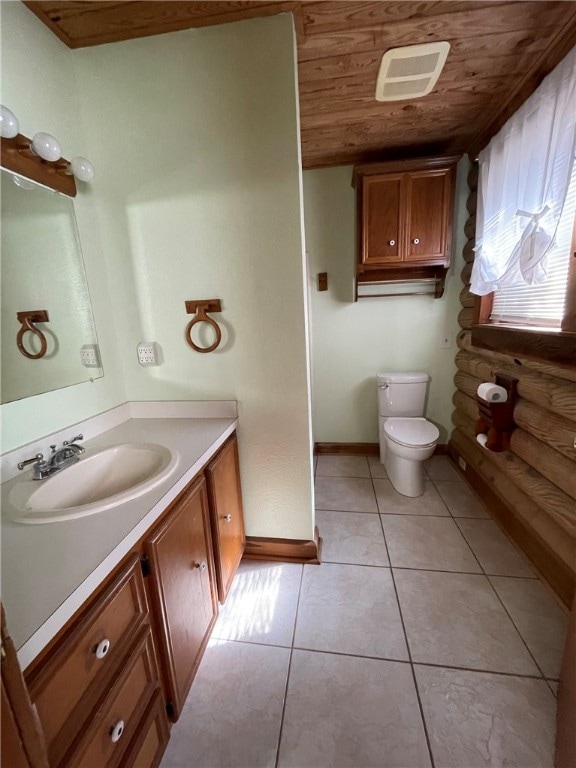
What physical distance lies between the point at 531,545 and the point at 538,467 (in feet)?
1.44

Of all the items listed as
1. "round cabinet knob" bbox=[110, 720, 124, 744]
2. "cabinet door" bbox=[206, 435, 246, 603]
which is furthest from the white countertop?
"round cabinet knob" bbox=[110, 720, 124, 744]

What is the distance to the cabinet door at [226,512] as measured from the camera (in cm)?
125

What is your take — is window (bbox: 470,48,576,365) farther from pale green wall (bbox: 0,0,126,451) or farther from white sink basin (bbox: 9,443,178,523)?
pale green wall (bbox: 0,0,126,451)

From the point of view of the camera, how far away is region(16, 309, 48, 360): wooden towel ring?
3.48 ft

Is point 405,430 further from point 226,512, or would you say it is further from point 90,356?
point 90,356

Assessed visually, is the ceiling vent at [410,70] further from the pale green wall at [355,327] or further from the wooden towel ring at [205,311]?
the wooden towel ring at [205,311]

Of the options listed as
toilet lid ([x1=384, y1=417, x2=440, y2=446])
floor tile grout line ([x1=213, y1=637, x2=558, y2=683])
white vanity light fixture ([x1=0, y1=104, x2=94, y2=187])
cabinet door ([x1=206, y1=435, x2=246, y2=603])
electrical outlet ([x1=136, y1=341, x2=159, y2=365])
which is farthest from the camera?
Result: toilet lid ([x1=384, y1=417, x2=440, y2=446])

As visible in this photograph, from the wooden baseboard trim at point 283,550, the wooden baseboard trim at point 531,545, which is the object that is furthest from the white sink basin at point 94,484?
the wooden baseboard trim at point 531,545

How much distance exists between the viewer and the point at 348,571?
1625mm

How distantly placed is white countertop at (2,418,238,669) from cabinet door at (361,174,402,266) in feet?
6.60

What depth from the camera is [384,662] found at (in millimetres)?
1208

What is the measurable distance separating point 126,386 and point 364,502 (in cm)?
173

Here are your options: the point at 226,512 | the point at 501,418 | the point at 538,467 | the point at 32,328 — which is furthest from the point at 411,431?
the point at 32,328

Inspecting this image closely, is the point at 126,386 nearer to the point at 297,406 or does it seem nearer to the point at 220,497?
the point at 220,497
